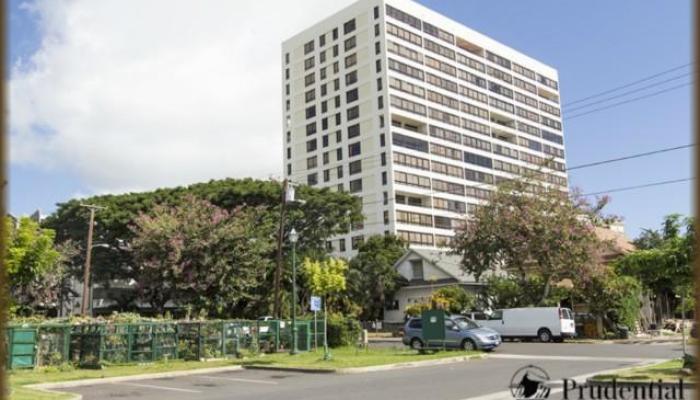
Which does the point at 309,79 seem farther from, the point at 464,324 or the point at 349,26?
the point at 464,324

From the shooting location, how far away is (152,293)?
4266 centimetres

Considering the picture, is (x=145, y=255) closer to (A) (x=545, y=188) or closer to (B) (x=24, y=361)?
(B) (x=24, y=361)

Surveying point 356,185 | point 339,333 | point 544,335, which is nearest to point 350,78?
point 356,185

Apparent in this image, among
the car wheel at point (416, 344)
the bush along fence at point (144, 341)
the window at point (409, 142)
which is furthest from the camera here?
the window at point (409, 142)

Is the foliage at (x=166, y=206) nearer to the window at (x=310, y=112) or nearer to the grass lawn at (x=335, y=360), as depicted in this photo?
the grass lawn at (x=335, y=360)

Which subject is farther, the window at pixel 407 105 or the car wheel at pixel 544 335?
the window at pixel 407 105

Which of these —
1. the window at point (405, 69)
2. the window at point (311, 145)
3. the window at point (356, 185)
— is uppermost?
the window at point (405, 69)

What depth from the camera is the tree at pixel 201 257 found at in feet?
118

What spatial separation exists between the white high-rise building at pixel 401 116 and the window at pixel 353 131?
0.93 ft

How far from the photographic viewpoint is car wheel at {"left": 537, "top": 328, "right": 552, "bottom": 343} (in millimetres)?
36062

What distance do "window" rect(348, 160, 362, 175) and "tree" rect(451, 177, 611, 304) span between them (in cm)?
4643

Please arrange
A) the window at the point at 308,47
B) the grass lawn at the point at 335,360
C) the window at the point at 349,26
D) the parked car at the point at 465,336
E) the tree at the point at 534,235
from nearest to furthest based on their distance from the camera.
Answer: the grass lawn at the point at 335,360
the parked car at the point at 465,336
the tree at the point at 534,235
the window at the point at 349,26
the window at the point at 308,47

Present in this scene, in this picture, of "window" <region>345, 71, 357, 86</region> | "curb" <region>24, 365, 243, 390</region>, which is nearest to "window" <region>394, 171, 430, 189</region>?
"window" <region>345, 71, 357, 86</region>

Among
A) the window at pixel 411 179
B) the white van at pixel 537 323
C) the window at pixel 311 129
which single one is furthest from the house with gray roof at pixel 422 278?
the window at pixel 311 129
